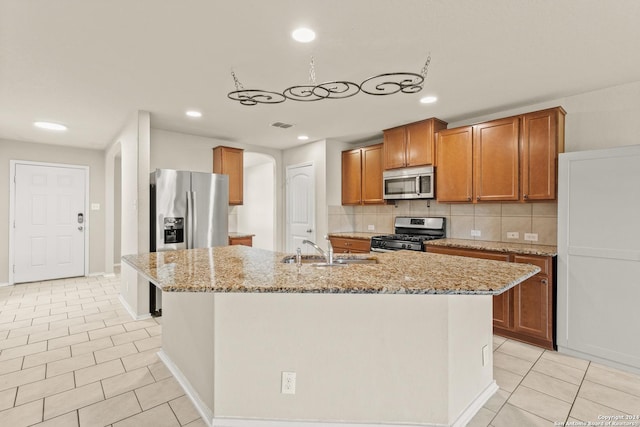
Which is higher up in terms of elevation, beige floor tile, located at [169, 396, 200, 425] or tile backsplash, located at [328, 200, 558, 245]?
tile backsplash, located at [328, 200, 558, 245]

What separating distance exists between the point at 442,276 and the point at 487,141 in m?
2.41

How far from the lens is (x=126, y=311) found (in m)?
4.00

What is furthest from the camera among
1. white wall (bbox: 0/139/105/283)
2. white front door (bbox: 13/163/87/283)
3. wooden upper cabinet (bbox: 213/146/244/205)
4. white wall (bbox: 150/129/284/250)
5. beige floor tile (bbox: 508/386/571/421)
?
white front door (bbox: 13/163/87/283)

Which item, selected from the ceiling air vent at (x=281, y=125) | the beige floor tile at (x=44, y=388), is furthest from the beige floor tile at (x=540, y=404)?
the ceiling air vent at (x=281, y=125)

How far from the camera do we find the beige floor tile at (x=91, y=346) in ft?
9.50

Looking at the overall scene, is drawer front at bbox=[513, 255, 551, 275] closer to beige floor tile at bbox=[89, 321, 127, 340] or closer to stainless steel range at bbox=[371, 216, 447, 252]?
stainless steel range at bbox=[371, 216, 447, 252]

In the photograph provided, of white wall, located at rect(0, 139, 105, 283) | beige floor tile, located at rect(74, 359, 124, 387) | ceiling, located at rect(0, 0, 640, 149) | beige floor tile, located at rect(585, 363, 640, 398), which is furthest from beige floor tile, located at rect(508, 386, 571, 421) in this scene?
white wall, located at rect(0, 139, 105, 283)

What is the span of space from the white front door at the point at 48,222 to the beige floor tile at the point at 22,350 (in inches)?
129

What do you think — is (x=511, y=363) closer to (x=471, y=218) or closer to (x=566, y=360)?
(x=566, y=360)

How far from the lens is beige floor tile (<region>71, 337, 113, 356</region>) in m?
2.90

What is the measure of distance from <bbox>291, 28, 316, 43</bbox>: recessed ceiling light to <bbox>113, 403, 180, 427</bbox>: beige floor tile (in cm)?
245

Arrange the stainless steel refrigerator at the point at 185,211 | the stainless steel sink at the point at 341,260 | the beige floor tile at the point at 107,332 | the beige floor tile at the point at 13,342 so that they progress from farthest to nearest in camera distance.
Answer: the stainless steel refrigerator at the point at 185,211
the beige floor tile at the point at 107,332
the beige floor tile at the point at 13,342
the stainless steel sink at the point at 341,260

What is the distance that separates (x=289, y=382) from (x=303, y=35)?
2071 millimetres

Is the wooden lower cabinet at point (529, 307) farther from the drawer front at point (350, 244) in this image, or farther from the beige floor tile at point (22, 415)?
the beige floor tile at point (22, 415)
